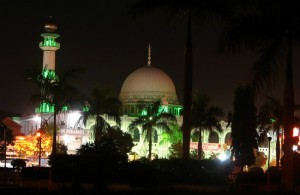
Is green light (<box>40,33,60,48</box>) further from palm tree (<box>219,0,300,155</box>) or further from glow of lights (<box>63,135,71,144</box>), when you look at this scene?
palm tree (<box>219,0,300,155</box>)

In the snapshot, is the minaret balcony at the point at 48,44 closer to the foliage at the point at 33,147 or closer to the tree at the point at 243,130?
the foliage at the point at 33,147

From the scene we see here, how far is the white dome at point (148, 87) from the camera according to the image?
13562 cm

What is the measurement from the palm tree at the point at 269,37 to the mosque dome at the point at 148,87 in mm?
106939

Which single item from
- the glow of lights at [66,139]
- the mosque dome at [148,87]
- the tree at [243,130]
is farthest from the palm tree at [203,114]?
the mosque dome at [148,87]

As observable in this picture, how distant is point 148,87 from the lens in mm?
136000

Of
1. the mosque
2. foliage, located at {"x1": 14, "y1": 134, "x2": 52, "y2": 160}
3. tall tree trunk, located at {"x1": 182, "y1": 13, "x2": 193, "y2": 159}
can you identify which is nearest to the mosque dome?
the mosque

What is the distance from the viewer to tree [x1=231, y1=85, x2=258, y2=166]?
2379 inches

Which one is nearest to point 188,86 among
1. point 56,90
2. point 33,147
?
point 56,90

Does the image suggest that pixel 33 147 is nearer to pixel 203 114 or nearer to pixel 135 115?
pixel 203 114

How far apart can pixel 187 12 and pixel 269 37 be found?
7931 millimetres

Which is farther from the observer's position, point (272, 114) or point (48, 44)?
point (48, 44)

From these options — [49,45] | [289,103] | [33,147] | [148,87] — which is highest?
[49,45]

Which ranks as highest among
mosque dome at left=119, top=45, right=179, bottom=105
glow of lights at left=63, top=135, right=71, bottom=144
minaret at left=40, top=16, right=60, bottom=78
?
minaret at left=40, top=16, right=60, bottom=78

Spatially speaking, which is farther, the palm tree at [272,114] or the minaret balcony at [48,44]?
the minaret balcony at [48,44]
